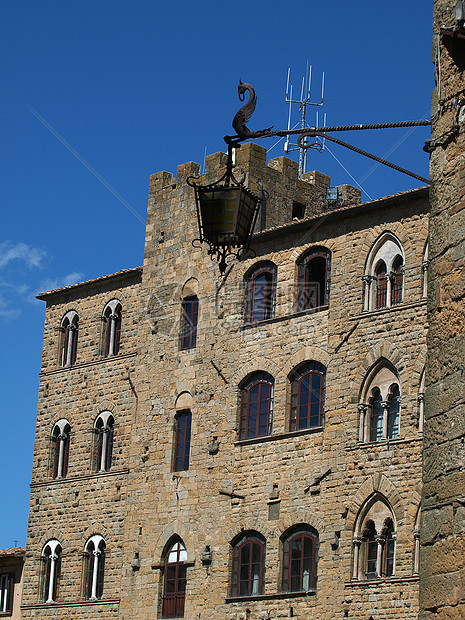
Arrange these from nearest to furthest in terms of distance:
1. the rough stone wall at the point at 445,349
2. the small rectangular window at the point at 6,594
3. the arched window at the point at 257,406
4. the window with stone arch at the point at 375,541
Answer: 1. the rough stone wall at the point at 445,349
2. the window with stone arch at the point at 375,541
3. the arched window at the point at 257,406
4. the small rectangular window at the point at 6,594

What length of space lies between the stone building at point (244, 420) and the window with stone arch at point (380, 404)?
0.05 metres

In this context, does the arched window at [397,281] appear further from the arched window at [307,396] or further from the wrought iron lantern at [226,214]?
the wrought iron lantern at [226,214]

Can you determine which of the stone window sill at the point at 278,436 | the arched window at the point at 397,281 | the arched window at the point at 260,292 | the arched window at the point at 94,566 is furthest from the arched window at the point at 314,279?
the arched window at the point at 94,566

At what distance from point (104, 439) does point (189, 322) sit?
447 cm

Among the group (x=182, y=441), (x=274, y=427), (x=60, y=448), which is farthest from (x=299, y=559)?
(x=60, y=448)

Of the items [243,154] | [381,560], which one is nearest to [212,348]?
[243,154]

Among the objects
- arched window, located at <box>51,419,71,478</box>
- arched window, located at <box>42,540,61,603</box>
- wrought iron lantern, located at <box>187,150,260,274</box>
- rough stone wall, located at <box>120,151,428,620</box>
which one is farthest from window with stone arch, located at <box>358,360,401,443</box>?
wrought iron lantern, located at <box>187,150,260,274</box>

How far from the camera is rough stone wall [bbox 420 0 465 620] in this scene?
8367 mm

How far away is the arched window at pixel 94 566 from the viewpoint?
35000 mm

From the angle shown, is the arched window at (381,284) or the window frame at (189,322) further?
the window frame at (189,322)

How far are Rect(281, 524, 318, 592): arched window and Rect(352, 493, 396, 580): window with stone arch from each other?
1410 mm

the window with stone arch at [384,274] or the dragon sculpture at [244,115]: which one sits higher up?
the window with stone arch at [384,274]

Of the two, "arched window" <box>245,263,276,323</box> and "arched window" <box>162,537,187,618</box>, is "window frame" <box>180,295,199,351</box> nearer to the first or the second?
"arched window" <box>245,263,276,323</box>

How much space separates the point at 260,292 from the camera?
108 feet
